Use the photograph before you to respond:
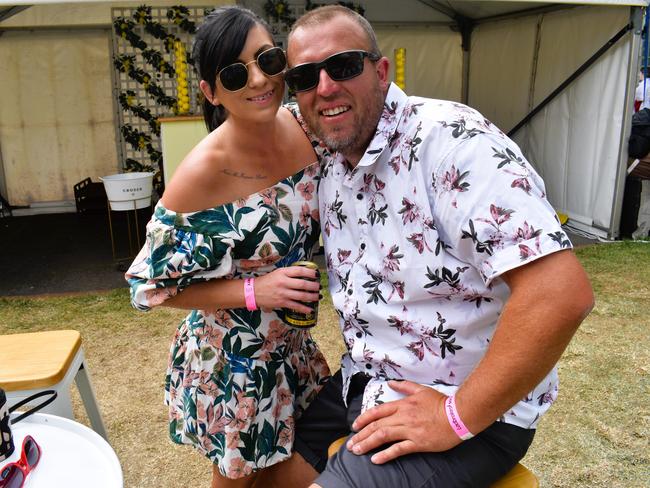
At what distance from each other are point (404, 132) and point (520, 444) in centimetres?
86

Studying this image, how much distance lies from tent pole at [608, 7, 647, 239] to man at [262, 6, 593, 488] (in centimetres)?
514

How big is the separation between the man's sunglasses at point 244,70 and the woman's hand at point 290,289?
537 millimetres

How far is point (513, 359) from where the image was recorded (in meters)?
1.26

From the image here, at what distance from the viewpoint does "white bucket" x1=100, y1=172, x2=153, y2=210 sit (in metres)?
5.43

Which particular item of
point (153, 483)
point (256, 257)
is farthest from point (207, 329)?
point (153, 483)

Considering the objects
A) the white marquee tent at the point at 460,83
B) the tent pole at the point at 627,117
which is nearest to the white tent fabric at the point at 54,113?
the white marquee tent at the point at 460,83

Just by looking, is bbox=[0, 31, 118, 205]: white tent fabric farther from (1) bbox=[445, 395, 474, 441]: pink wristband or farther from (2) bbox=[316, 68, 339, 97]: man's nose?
(1) bbox=[445, 395, 474, 441]: pink wristband

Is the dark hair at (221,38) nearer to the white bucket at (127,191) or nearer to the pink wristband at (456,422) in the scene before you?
the pink wristband at (456,422)

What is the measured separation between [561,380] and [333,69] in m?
2.64

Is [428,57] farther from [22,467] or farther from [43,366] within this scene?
[22,467]

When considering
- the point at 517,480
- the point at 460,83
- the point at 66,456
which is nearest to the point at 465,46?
the point at 460,83

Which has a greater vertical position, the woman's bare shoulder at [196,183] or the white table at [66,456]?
the woman's bare shoulder at [196,183]

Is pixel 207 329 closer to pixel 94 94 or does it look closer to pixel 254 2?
pixel 254 2

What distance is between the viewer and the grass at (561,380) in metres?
2.73
